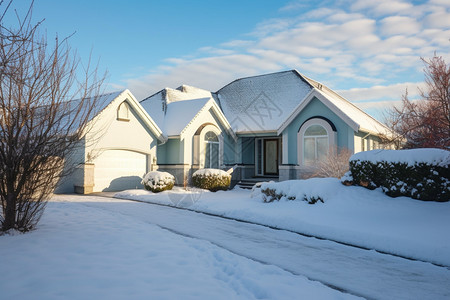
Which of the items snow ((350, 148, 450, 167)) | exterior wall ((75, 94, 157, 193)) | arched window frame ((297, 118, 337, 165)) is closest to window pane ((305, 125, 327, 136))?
arched window frame ((297, 118, 337, 165))

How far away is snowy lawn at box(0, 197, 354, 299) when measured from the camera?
421cm

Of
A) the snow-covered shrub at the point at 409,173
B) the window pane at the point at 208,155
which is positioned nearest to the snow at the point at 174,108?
the window pane at the point at 208,155

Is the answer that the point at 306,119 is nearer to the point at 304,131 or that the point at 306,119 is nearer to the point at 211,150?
the point at 304,131

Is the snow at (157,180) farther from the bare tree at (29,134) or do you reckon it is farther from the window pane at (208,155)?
the bare tree at (29,134)

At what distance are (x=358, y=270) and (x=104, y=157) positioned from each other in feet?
49.0

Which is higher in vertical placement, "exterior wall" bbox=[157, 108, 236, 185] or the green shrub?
"exterior wall" bbox=[157, 108, 236, 185]

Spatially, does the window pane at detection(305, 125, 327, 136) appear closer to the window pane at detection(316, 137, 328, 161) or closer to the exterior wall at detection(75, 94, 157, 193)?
the window pane at detection(316, 137, 328, 161)

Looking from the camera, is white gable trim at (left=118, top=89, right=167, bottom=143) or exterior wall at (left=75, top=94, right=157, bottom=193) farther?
white gable trim at (left=118, top=89, right=167, bottom=143)

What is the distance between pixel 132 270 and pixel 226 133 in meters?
18.3

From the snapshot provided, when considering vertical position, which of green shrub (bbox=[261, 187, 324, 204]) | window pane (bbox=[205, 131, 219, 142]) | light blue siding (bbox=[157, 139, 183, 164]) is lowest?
green shrub (bbox=[261, 187, 324, 204])

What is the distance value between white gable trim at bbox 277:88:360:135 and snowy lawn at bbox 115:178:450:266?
6574 millimetres

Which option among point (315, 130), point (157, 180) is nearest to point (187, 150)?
point (157, 180)

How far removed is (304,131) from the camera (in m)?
19.0

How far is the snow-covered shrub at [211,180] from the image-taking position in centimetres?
1785
